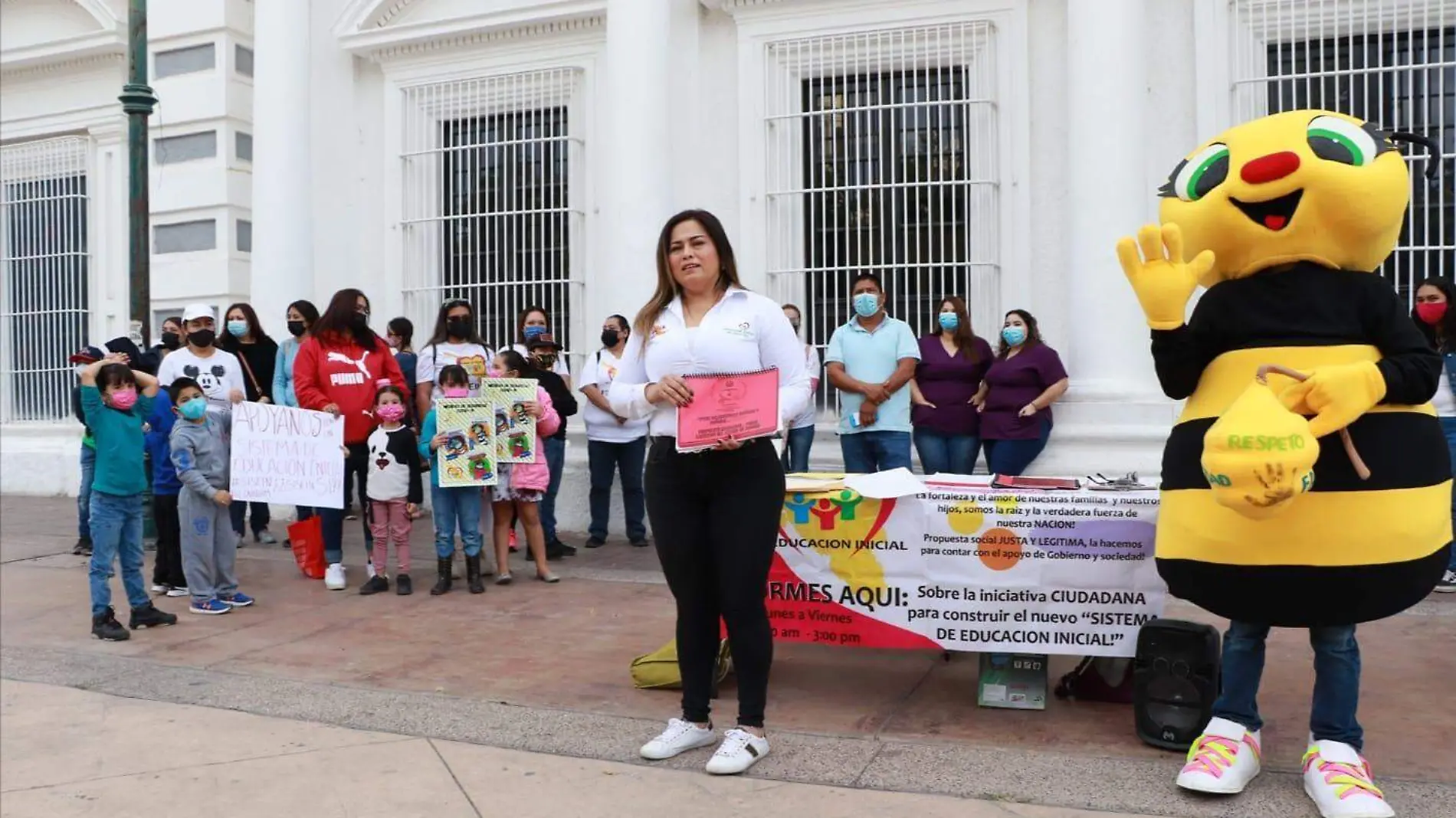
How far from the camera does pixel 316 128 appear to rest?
1102cm

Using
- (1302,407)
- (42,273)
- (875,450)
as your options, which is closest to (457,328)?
(875,450)

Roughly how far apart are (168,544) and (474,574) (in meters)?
1.88

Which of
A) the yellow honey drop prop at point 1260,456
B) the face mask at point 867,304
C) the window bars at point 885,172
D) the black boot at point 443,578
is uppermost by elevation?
the window bars at point 885,172

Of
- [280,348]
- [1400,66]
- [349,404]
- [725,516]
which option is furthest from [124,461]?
[1400,66]

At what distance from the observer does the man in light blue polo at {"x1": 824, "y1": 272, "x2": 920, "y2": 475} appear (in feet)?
26.2

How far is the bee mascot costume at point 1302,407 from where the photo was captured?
3.68 m

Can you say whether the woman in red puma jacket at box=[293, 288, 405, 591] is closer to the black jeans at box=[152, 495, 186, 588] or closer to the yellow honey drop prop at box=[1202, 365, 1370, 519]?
the black jeans at box=[152, 495, 186, 588]

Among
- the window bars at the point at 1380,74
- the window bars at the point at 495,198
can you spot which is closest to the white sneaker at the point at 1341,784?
the window bars at the point at 1380,74

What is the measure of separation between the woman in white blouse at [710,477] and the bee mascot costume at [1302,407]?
125 centimetres

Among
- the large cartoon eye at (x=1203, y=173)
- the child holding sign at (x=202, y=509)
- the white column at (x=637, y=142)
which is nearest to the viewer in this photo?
the large cartoon eye at (x=1203, y=173)

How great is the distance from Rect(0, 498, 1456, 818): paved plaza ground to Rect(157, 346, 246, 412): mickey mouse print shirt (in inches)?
66.8

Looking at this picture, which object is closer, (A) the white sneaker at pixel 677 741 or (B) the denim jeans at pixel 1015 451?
(A) the white sneaker at pixel 677 741

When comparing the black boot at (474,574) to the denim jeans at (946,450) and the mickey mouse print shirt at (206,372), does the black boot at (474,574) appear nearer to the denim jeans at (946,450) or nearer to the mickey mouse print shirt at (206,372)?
the mickey mouse print shirt at (206,372)

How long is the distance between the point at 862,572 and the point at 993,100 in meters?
5.30
